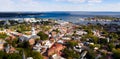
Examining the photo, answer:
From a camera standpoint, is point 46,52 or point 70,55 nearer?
point 70,55

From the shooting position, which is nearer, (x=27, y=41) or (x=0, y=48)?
(x=0, y=48)

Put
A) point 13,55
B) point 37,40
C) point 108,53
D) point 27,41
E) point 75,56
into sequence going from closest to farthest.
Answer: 1. point 13,55
2. point 75,56
3. point 108,53
4. point 27,41
5. point 37,40

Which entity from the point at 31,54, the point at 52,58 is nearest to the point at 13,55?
the point at 31,54

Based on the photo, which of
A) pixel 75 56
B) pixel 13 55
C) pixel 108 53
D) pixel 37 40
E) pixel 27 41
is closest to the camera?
pixel 13 55

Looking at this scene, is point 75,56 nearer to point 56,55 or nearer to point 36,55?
point 56,55

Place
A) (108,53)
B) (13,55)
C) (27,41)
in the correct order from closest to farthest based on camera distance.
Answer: (13,55) < (108,53) < (27,41)

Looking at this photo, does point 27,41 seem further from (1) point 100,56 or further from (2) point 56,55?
(1) point 100,56

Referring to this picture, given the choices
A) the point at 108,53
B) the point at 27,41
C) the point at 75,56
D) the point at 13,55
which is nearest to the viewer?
the point at 13,55

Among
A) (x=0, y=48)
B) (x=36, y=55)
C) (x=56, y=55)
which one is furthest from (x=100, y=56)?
(x=0, y=48)
